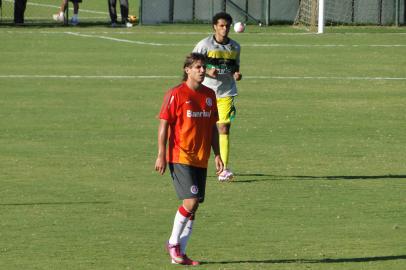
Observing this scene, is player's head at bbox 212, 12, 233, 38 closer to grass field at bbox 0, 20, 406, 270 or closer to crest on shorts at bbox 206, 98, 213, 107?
grass field at bbox 0, 20, 406, 270

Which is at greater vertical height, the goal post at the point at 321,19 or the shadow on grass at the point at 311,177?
the goal post at the point at 321,19

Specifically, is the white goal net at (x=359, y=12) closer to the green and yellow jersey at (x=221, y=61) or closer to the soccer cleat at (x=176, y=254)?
the green and yellow jersey at (x=221, y=61)

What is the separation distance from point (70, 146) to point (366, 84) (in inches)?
457

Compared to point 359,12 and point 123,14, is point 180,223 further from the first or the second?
point 359,12

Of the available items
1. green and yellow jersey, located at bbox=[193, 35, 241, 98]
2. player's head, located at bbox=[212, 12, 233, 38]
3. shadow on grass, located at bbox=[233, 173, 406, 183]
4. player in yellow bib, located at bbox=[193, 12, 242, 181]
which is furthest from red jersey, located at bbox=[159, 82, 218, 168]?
shadow on grass, located at bbox=[233, 173, 406, 183]

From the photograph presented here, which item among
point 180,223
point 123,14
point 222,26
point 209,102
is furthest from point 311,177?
point 123,14

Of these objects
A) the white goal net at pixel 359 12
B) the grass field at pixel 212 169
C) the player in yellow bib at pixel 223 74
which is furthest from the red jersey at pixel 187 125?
the white goal net at pixel 359 12

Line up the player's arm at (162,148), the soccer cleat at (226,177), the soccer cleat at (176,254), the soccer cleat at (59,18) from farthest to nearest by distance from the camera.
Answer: the soccer cleat at (59,18) → the soccer cleat at (226,177) → the soccer cleat at (176,254) → the player's arm at (162,148)

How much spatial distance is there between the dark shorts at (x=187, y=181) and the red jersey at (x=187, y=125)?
0.06 m

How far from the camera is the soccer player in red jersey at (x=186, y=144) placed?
12.2 metres

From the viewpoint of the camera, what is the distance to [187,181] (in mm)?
12211

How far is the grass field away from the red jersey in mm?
1104

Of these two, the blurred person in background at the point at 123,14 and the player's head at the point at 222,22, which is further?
the blurred person in background at the point at 123,14

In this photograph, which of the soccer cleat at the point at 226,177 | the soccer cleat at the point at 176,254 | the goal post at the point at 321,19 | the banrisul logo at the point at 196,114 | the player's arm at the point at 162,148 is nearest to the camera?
the player's arm at the point at 162,148
